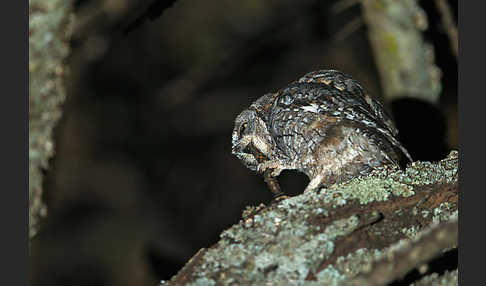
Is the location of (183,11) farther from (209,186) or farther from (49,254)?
(49,254)

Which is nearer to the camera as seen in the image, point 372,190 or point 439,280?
point 439,280

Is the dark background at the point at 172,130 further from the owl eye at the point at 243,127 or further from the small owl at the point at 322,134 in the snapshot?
the small owl at the point at 322,134

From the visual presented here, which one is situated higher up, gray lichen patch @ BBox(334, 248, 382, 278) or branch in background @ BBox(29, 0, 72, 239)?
branch in background @ BBox(29, 0, 72, 239)

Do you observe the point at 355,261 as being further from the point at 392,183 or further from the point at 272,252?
the point at 392,183

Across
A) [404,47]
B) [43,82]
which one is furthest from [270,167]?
[404,47]

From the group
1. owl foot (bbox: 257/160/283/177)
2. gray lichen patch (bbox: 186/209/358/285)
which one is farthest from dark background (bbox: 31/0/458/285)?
gray lichen patch (bbox: 186/209/358/285)

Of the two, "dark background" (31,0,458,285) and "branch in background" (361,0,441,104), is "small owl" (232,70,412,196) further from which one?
"dark background" (31,0,458,285)

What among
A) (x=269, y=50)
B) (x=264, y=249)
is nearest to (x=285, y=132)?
(x=264, y=249)
